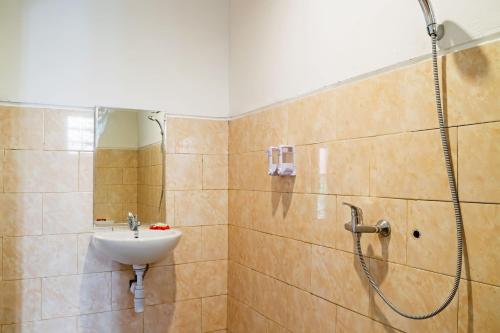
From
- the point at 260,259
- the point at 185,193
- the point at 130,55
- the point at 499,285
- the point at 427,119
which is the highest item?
the point at 130,55

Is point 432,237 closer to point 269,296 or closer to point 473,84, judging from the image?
point 473,84

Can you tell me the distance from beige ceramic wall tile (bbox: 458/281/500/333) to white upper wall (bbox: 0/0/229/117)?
76.0 inches

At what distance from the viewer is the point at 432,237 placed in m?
1.28

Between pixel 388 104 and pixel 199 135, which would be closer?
pixel 388 104

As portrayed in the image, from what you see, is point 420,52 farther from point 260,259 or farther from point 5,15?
point 5,15

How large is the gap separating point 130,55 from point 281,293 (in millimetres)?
1710

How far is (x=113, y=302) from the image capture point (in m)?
2.38

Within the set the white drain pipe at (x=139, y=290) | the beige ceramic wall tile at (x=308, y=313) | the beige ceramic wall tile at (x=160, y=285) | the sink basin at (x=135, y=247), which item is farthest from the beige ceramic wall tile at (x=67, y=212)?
the beige ceramic wall tile at (x=308, y=313)

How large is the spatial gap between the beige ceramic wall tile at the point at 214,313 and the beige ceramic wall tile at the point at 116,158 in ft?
3.45

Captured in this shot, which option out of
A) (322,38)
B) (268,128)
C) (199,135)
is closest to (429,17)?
(322,38)

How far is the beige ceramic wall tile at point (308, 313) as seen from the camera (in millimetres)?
1741

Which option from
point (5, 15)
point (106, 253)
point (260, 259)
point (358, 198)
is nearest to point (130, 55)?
point (5, 15)

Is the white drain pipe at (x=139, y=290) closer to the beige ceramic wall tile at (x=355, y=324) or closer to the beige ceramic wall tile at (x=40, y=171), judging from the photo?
the beige ceramic wall tile at (x=40, y=171)

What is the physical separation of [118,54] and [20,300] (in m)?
1.54
